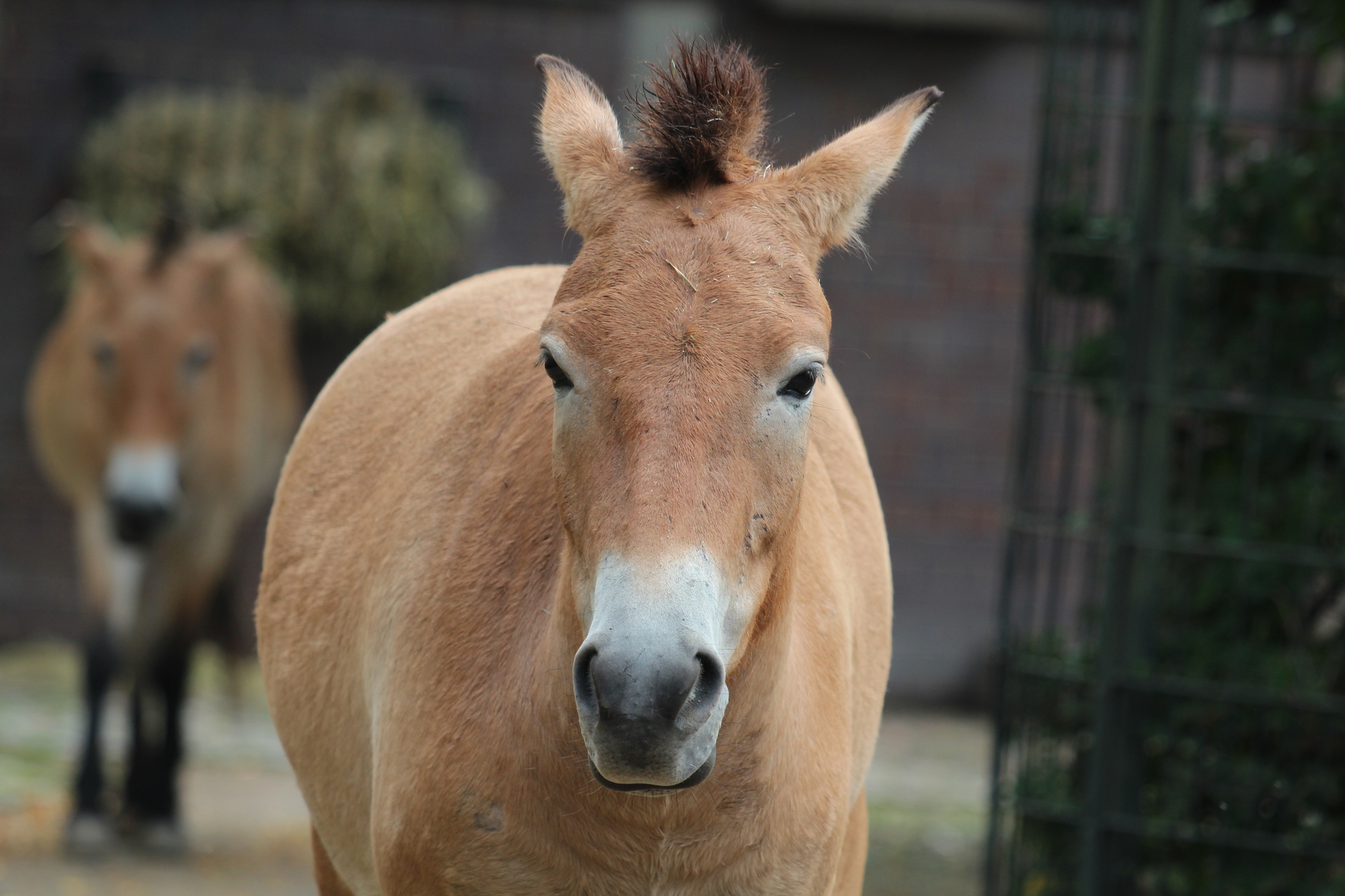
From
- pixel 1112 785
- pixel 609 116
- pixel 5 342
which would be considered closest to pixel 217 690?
pixel 5 342

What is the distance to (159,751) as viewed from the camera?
6121 millimetres

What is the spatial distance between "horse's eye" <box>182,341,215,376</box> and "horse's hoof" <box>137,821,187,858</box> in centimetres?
188

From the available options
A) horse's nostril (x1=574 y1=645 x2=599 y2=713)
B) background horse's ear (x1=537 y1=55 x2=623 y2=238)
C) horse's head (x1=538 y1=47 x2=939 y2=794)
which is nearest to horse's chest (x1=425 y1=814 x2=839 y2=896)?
horse's head (x1=538 y1=47 x2=939 y2=794)

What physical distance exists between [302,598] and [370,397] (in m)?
0.49

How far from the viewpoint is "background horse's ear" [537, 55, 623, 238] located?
96.8 inches

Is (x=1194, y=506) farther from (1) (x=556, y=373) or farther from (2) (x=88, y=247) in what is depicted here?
(2) (x=88, y=247)

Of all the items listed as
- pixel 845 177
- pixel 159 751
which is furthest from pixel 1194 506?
pixel 159 751

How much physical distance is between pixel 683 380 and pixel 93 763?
4666 mm

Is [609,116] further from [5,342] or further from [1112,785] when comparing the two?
[5,342]

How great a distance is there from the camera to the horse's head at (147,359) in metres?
5.88

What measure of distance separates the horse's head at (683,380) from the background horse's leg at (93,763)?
4.34 m

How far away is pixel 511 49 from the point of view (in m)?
8.70

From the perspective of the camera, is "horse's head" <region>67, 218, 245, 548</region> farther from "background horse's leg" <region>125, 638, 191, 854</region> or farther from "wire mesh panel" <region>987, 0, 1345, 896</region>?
"wire mesh panel" <region>987, 0, 1345, 896</region>

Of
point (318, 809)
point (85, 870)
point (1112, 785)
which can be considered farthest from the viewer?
point (85, 870)
